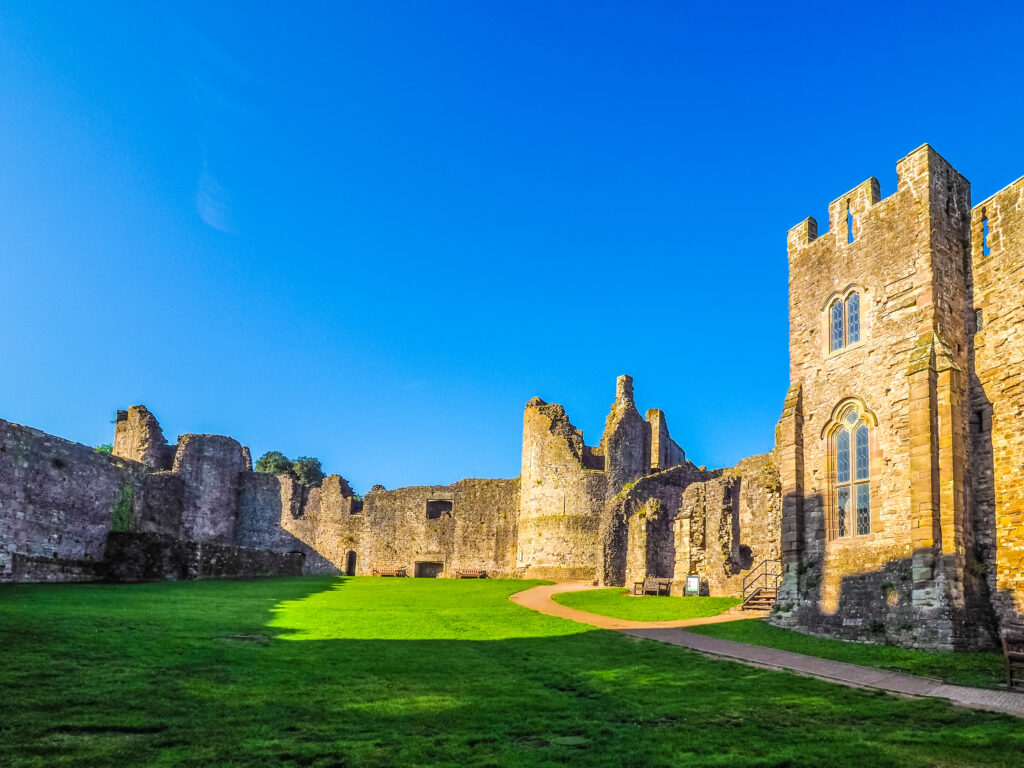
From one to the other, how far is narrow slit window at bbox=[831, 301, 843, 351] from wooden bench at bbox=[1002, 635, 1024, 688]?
8.98 m

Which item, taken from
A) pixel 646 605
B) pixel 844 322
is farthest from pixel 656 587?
pixel 844 322

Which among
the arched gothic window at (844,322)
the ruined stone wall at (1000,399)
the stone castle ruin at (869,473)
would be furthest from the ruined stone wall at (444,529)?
the ruined stone wall at (1000,399)

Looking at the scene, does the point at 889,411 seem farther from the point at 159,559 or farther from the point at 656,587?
the point at 159,559

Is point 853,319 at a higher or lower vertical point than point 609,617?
higher

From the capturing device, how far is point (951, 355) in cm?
1775

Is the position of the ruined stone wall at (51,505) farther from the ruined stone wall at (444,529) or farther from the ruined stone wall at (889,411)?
the ruined stone wall at (889,411)

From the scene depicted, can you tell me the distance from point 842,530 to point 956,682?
6942 mm

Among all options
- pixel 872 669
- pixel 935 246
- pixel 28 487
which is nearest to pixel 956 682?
pixel 872 669

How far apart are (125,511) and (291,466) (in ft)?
169

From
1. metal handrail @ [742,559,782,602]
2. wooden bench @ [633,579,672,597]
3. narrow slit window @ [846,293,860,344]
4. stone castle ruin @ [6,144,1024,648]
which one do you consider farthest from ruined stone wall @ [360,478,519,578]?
narrow slit window @ [846,293,860,344]

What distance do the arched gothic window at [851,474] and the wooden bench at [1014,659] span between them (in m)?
5.78

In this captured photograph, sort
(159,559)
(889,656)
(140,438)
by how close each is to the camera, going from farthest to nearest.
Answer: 1. (140,438)
2. (159,559)
3. (889,656)

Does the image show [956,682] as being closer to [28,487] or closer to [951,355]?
[951,355]

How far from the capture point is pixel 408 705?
9539mm
